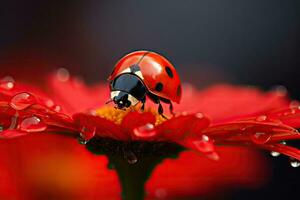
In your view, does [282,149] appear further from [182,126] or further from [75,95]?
[75,95]

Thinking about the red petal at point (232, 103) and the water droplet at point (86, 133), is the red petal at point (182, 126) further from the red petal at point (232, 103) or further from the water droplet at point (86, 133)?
the red petal at point (232, 103)

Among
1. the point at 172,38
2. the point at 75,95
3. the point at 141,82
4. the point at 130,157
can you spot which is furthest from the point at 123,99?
the point at 172,38

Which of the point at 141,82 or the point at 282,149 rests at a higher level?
the point at 141,82

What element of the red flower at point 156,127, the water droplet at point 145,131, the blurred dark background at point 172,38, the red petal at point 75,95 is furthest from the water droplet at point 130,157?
the blurred dark background at point 172,38

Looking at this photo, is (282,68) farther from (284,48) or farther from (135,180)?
(135,180)

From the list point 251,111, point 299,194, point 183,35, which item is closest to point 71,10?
point 183,35
